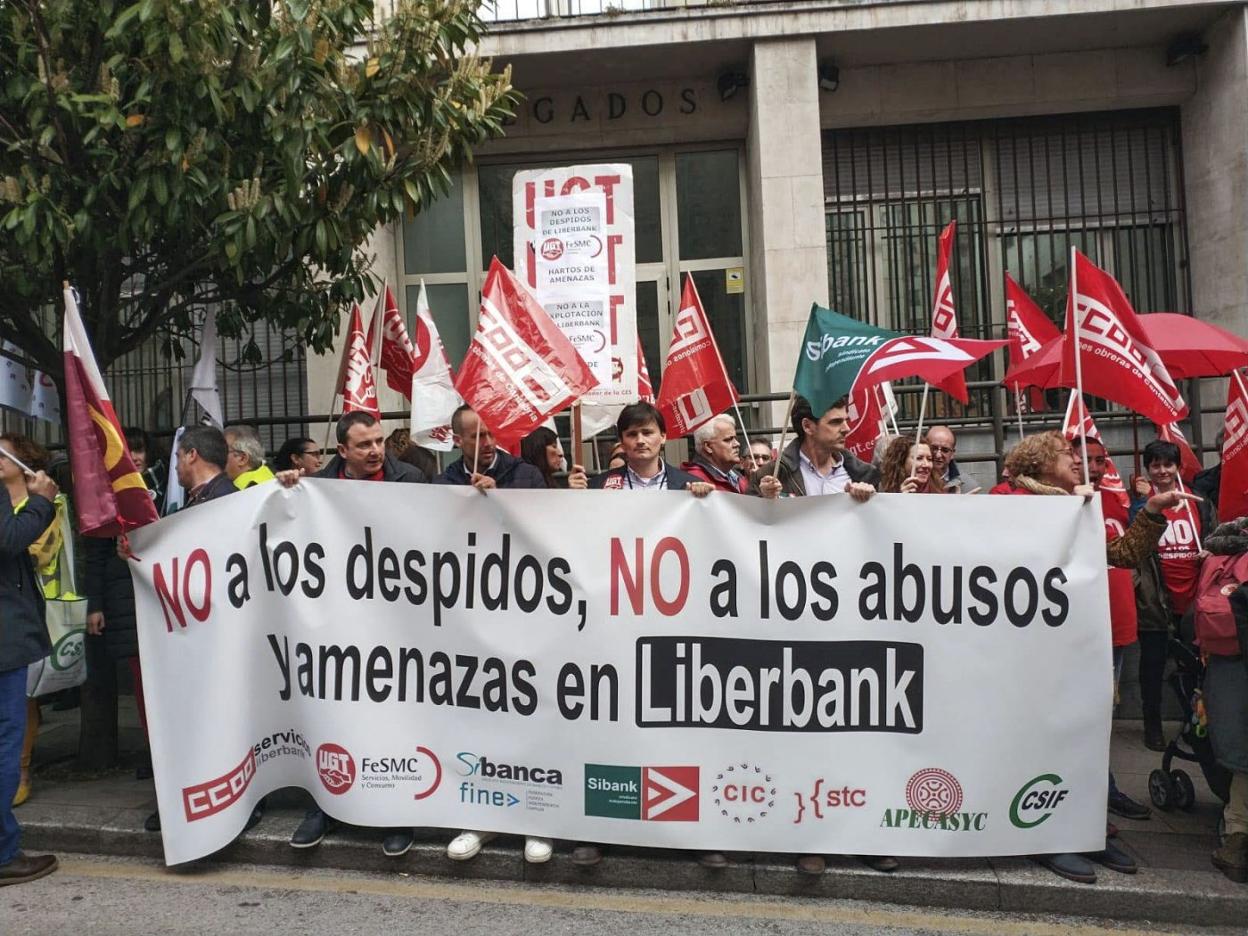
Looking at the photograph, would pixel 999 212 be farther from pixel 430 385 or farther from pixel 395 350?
pixel 430 385

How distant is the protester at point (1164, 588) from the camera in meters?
6.08

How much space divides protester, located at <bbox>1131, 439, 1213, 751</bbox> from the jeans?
587 cm

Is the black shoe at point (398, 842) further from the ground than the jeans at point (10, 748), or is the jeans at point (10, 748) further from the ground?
the jeans at point (10, 748)

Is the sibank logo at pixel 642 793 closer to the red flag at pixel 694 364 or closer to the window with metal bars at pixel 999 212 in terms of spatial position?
the red flag at pixel 694 364

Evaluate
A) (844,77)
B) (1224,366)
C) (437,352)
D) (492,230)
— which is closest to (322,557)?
(437,352)

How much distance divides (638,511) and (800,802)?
138 centimetres

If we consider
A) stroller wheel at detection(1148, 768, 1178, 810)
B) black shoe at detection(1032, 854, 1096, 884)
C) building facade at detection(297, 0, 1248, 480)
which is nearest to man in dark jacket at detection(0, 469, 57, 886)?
black shoe at detection(1032, 854, 1096, 884)

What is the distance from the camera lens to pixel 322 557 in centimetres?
479

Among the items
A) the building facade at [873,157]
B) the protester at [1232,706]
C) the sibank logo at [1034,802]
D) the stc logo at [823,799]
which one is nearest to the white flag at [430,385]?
the stc logo at [823,799]

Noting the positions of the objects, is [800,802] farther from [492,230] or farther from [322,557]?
[492,230]

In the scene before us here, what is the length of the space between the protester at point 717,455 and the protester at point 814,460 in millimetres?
449

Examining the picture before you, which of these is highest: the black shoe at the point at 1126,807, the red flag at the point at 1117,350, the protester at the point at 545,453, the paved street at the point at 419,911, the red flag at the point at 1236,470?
the red flag at the point at 1117,350

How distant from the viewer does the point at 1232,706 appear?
4363mm

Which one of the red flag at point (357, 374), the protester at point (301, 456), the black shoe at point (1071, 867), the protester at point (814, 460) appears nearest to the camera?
the black shoe at point (1071, 867)
